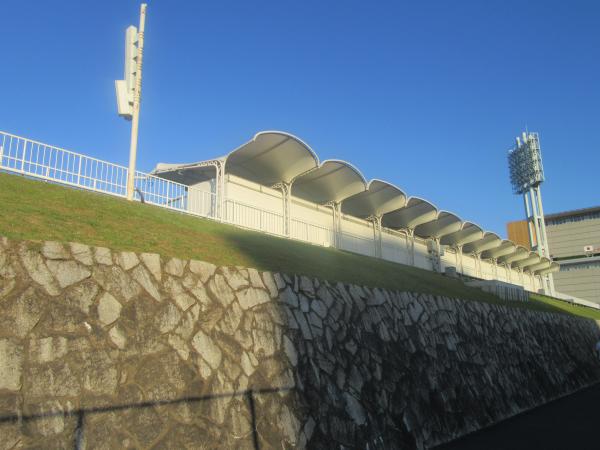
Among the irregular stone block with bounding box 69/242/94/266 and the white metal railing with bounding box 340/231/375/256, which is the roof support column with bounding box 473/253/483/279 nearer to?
the white metal railing with bounding box 340/231/375/256

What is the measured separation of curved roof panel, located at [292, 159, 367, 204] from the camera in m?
22.1

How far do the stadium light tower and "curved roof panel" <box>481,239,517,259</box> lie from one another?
3595 centimetres

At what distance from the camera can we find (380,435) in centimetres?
784

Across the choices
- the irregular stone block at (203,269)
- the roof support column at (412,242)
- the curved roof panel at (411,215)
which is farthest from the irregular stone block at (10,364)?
the roof support column at (412,242)

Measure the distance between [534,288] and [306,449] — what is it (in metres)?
52.7

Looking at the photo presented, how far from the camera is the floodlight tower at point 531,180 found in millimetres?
51625

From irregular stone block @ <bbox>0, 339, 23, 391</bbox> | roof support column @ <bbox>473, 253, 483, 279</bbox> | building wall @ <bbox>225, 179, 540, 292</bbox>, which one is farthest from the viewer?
roof support column @ <bbox>473, 253, 483, 279</bbox>

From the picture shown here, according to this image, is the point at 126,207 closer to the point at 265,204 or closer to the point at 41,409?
the point at 41,409

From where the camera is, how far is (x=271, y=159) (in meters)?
19.9

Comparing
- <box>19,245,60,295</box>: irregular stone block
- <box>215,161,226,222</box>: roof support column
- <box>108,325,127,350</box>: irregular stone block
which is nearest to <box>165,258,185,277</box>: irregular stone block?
<box>108,325,127,350</box>: irregular stone block

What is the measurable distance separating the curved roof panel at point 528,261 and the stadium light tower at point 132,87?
44.3 metres

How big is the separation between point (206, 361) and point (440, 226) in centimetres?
2903

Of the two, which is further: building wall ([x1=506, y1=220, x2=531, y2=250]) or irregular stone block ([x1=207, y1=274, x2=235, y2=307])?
building wall ([x1=506, y1=220, x2=531, y2=250])

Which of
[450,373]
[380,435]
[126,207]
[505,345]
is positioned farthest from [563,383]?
[126,207]
